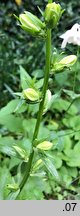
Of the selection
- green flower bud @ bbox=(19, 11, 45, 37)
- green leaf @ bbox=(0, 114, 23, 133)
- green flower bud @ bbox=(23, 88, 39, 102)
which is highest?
green flower bud @ bbox=(19, 11, 45, 37)

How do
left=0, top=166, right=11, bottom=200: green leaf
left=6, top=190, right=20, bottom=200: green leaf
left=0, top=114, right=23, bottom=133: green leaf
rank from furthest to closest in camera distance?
left=0, top=114, right=23, bottom=133: green leaf → left=0, top=166, right=11, bottom=200: green leaf → left=6, top=190, right=20, bottom=200: green leaf

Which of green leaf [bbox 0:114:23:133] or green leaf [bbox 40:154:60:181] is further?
green leaf [bbox 0:114:23:133]

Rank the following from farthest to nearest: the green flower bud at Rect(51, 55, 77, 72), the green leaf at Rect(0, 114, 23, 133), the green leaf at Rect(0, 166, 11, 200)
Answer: the green leaf at Rect(0, 114, 23, 133) < the green leaf at Rect(0, 166, 11, 200) < the green flower bud at Rect(51, 55, 77, 72)

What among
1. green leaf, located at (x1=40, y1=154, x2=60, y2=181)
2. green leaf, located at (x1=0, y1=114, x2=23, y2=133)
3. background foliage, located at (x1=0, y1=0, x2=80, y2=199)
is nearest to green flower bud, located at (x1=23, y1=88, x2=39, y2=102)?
green leaf, located at (x1=40, y1=154, x2=60, y2=181)

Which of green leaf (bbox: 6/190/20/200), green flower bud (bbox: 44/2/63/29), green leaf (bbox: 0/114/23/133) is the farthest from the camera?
green leaf (bbox: 0/114/23/133)

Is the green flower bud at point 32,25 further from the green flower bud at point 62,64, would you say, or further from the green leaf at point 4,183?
the green leaf at point 4,183

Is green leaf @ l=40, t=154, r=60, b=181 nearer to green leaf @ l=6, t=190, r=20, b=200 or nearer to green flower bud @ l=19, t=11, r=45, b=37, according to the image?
green leaf @ l=6, t=190, r=20, b=200

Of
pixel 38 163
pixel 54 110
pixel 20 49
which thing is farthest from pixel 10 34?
pixel 38 163

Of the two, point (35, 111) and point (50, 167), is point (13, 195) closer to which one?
point (50, 167)

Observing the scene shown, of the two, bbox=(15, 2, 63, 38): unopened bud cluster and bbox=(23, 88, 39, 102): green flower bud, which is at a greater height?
bbox=(15, 2, 63, 38): unopened bud cluster

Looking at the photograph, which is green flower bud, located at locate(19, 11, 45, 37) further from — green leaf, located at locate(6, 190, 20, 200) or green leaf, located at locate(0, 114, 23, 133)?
green leaf, located at locate(0, 114, 23, 133)

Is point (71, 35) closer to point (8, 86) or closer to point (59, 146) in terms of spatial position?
point (59, 146)
